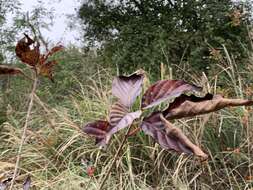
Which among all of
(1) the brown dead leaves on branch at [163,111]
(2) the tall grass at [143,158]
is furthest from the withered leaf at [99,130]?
(2) the tall grass at [143,158]

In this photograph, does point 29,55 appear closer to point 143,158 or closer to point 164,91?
point 164,91

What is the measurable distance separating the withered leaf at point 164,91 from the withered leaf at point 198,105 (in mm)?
19

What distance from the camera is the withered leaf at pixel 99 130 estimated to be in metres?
0.59

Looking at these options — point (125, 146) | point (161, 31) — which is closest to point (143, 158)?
point (125, 146)

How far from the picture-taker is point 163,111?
551 mm

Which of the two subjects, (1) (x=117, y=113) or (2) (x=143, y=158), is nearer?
(1) (x=117, y=113)

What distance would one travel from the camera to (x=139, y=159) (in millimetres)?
3160

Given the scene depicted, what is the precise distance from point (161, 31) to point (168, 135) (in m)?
8.09

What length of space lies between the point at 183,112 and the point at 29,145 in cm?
311

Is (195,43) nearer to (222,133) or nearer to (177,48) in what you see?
(177,48)

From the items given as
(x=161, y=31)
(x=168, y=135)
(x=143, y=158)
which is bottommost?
(x=143, y=158)

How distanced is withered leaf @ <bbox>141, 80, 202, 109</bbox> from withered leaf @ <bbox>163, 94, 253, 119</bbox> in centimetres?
2

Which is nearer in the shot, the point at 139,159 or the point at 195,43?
the point at 139,159

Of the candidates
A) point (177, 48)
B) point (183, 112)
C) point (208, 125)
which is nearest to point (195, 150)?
point (183, 112)
